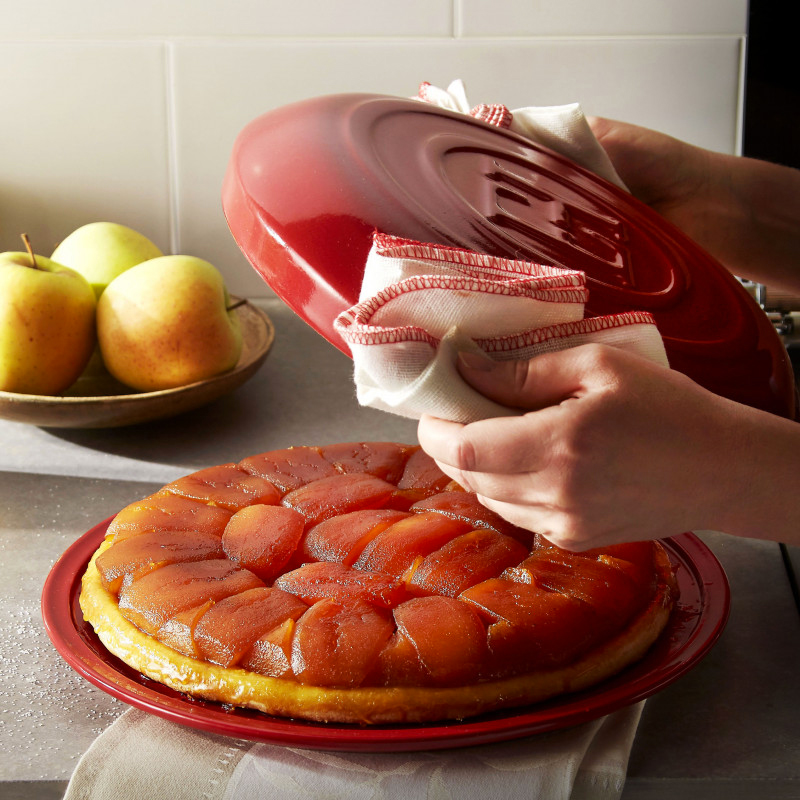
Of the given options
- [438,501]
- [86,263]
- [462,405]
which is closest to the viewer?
[462,405]

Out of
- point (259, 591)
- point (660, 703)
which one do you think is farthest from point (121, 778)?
point (660, 703)

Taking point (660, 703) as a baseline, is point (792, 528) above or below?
above

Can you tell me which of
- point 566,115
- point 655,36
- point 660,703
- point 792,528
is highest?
point 655,36

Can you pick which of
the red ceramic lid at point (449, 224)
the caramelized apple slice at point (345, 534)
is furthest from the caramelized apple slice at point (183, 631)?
the red ceramic lid at point (449, 224)

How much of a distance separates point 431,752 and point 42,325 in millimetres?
793

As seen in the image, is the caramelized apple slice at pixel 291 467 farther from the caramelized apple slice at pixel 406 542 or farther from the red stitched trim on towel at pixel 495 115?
the red stitched trim on towel at pixel 495 115

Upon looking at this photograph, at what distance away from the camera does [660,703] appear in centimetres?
68

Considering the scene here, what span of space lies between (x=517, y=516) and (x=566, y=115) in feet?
1.47

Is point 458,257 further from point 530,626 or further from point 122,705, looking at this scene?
point 122,705

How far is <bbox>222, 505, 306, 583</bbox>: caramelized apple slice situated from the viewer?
702 mm

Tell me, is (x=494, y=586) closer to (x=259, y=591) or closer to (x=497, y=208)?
(x=259, y=591)

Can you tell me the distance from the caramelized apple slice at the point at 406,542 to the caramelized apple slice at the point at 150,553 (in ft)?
0.40

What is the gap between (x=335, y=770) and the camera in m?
0.57

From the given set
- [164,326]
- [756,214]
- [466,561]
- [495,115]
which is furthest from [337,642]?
[756,214]
